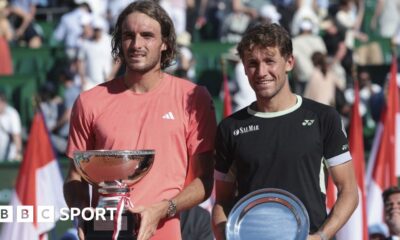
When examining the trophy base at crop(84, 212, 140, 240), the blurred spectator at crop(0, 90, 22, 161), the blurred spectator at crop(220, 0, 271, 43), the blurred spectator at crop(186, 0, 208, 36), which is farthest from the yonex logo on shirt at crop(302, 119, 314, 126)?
the blurred spectator at crop(186, 0, 208, 36)

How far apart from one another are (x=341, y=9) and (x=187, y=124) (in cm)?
1189

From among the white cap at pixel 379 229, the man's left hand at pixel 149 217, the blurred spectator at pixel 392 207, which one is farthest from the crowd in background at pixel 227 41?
the man's left hand at pixel 149 217

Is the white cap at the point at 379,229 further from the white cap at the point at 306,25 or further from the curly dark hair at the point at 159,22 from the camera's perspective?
the white cap at the point at 306,25

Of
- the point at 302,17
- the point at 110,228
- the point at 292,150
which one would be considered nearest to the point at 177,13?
the point at 302,17

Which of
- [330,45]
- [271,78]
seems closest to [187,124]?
[271,78]

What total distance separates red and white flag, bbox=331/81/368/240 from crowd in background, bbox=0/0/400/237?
1540 mm

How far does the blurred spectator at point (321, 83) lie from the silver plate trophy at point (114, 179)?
863cm

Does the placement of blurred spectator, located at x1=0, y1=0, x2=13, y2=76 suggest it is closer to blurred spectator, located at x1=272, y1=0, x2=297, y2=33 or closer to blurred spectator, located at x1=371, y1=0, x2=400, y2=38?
blurred spectator, located at x1=272, y1=0, x2=297, y2=33

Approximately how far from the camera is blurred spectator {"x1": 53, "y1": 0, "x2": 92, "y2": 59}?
15773 mm

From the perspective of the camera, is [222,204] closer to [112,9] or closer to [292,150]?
[292,150]

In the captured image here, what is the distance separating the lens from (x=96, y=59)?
15.0 meters

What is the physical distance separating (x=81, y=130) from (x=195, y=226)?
1211 millimetres

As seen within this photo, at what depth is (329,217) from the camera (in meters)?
5.29

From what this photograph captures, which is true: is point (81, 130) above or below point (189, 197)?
above
